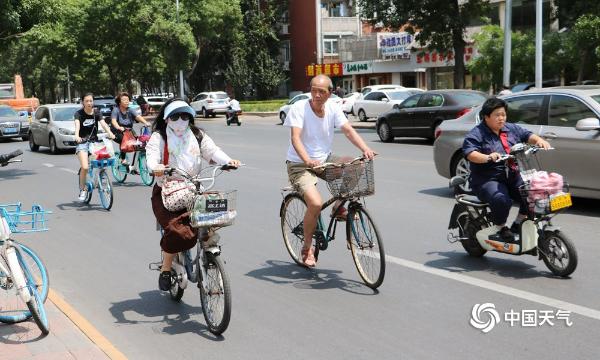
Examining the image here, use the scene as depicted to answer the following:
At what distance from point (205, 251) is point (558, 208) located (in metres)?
3.04

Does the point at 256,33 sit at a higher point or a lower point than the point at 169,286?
higher

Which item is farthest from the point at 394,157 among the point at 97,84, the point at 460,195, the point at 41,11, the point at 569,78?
the point at 97,84

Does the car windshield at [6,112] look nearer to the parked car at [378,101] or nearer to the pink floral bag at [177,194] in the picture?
the parked car at [378,101]

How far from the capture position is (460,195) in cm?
718

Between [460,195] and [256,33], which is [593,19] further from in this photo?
[256,33]

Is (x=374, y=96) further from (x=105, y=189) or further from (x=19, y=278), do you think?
(x=19, y=278)

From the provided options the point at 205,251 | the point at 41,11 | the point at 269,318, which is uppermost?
the point at 41,11

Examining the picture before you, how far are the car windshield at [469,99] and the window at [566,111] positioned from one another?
409 inches

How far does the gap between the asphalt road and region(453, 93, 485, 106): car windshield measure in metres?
9.88

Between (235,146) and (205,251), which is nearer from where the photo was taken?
(205,251)

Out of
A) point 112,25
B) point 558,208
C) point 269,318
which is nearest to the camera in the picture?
point 269,318

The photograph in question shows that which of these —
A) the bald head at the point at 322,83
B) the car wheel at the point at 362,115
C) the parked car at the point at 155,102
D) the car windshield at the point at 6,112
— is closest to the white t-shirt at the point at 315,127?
the bald head at the point at 322,83

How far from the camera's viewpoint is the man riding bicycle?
6414 mm

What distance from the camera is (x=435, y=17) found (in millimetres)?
29031
